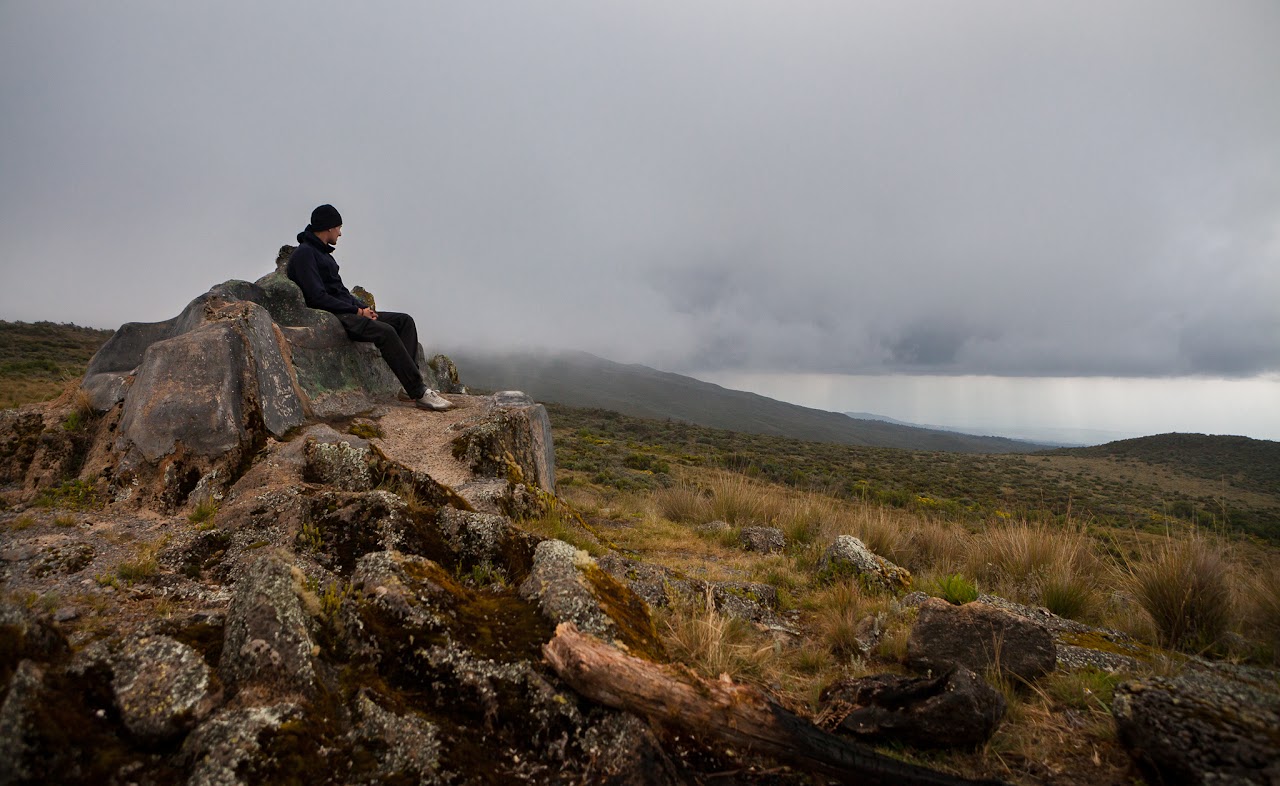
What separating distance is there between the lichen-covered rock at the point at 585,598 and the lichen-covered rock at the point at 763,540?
5.72 meters

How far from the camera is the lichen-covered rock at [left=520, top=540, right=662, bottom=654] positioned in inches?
127

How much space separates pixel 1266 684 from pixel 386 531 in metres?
5.82

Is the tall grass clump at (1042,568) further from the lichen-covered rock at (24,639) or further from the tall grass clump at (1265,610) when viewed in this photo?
the lichen-covered rock at (24,639)

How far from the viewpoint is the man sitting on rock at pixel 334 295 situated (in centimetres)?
741

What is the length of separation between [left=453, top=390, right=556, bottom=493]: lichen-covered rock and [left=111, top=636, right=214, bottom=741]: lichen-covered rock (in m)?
4.40

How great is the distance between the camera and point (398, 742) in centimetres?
233

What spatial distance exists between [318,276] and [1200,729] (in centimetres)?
932

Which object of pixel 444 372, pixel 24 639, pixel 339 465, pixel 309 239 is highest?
pixel 309 239

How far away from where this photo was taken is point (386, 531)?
3869 millimetres

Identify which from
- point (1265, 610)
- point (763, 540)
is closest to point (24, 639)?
point (1265, 610)

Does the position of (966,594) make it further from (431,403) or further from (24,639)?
(431,403)

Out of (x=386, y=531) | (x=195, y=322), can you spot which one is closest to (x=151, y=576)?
(x=386, y=531)

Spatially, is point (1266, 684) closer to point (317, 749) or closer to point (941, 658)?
point (941, 658)

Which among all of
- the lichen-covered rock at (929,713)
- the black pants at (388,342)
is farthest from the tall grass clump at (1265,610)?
the black pants at (388,342)
